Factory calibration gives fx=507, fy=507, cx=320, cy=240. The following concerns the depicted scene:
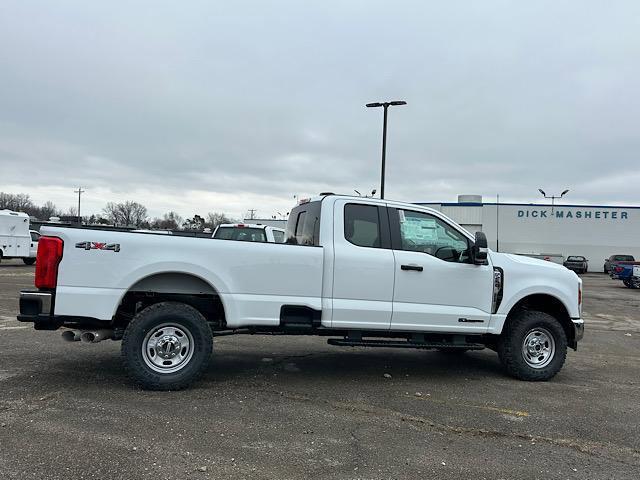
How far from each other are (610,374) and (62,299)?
7.00m

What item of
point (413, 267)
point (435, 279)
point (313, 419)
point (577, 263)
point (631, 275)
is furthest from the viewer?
point (577, 263)

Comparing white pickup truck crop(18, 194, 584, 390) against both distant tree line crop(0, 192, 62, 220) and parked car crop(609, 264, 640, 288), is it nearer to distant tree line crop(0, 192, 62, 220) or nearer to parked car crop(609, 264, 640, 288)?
parked car crop(609, 264, 640, 288)

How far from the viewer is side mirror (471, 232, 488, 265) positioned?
19.6 feet

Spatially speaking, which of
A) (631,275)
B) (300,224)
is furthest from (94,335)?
(631,275)

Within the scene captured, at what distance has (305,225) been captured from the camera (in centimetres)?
650

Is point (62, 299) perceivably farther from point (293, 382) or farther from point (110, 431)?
point (293, 382)

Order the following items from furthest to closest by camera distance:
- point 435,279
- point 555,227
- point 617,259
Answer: point 555,227 → point 617,259 → point 435,279

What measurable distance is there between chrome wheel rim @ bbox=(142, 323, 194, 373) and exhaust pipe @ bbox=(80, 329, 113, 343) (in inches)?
19.9

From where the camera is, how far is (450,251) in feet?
20.5

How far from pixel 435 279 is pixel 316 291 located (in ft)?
4.79

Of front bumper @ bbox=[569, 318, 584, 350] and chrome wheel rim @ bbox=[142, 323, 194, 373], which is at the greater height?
front bumper @ bbox=[569, 318, 584, 350]

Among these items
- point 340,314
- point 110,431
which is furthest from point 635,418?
point 110,431

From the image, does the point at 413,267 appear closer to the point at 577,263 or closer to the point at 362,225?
the point at 362,225

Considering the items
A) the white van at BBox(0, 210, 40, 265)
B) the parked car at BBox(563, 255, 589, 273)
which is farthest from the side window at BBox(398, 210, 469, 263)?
the parked car at BBox(563, 255, 589, 273)
